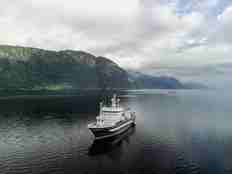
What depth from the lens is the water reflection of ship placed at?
55.0 metres

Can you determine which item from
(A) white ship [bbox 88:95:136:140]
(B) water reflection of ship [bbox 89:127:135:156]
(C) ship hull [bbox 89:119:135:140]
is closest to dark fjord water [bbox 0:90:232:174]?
(B) water reflection of ship [bbox 89:127:135:156]

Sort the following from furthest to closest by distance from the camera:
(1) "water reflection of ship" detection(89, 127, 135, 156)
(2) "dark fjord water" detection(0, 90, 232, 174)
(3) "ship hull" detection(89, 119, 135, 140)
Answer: (3) "ship hull" detection(89, 119, 135, 140) → (1) "water reflection of ship" detection(89, 127, 135, 156) → (2) "dark fjord water" detection(0, 90, 232, 174)

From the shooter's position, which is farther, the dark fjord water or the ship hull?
the ship hull

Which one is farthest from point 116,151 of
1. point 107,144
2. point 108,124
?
point 108,124

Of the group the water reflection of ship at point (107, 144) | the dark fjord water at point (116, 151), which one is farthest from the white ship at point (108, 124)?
the dark fjord water at point (116, 151)

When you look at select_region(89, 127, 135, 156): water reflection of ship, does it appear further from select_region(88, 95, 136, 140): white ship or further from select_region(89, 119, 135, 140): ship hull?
select_region(88, 95, 136, 140): white ship

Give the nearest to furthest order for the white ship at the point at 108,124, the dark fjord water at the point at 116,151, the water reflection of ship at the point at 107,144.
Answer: the dark fjord water at the point at 116,151, the water reflection of ship at the point at 107,144, the white ship at the point at 108,124

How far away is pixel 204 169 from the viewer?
1715 inches

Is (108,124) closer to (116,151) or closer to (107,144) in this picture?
(107,144)

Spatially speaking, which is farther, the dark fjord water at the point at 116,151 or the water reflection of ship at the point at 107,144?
the water reflection of ship at the point at 107,144

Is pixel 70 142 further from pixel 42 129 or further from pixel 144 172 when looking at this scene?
pixel 144 172

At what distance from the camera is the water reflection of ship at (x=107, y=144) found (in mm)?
55009

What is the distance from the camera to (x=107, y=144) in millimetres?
62969

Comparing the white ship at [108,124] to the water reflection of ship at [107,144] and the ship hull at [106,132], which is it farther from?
the water reflection of ship at [107,144]
